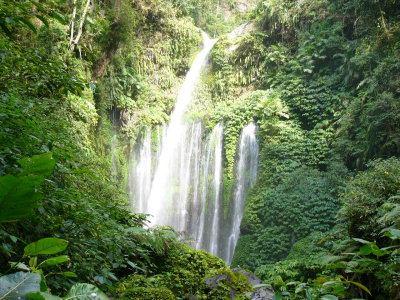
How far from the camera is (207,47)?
65.8 feet

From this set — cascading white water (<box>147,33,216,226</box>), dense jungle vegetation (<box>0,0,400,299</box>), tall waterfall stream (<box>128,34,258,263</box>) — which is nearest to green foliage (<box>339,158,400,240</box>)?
dense jungle vegetation (<box>0,0,400,299</box>)

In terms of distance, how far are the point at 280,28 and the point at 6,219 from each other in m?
18.3

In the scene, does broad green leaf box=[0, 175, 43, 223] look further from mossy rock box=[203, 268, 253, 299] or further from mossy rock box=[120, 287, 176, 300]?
mossy rock box=[203, 268, 253, 299]

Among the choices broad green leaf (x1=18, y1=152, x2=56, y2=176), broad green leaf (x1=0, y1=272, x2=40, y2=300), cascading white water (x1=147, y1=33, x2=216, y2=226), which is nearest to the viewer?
broad green leaf (x1=0, y1=272, x2=40, y2=300)

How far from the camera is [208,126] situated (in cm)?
1606

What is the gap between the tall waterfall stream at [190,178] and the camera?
13.4 m

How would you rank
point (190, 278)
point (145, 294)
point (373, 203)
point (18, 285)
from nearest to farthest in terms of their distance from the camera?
point (18, 285) < point (145, 294) < point (190, 278) < point (373, 203)

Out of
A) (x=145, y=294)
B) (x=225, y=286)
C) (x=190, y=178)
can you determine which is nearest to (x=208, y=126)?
(x=190, y=178)

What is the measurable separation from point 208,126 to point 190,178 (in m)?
2.74

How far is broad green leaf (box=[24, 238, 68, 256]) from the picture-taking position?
659 mm

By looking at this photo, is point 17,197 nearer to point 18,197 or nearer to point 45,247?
point 18,197

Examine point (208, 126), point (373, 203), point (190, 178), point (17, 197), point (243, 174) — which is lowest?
point (190, 178)

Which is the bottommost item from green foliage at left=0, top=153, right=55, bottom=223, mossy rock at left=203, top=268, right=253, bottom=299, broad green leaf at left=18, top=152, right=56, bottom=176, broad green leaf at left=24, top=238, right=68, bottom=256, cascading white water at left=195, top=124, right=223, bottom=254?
cascading white water at left=195, top=124, right=223, bottom=254

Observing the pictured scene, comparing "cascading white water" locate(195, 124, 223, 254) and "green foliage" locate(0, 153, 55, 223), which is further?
"cascading white water" locate(195, 124, 223, 254)
